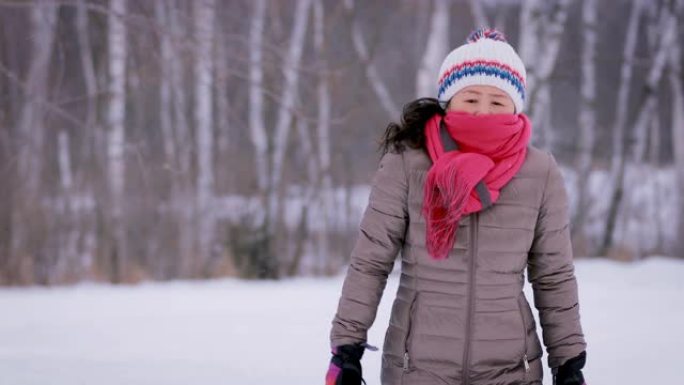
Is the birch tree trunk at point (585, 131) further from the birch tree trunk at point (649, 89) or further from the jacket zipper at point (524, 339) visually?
the jacket zipper at point (524, 339)

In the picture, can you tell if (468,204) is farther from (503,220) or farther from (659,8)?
(659,8)

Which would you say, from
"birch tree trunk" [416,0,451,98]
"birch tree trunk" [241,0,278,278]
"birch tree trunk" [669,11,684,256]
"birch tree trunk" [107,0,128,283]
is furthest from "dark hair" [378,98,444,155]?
"birch tree trunk" [669,11,684,256]

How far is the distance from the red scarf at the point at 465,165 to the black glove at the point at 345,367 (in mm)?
337

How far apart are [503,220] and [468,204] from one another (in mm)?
123

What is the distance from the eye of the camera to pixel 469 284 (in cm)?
198

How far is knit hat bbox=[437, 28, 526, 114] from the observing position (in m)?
2.10

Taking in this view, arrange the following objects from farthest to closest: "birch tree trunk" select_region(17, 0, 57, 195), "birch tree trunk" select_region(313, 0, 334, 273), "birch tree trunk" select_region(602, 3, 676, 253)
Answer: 1. "birch tree trunk" select_region(602, 3, 676, 253)
2. "birch tree trunk" select_region(313, 0, 334, 273)
3. "birch tree trunk" select_region(17, 0, 57, 195)

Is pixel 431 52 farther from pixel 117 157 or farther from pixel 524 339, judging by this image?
pixel 524 339

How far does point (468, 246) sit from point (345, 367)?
0.45 m

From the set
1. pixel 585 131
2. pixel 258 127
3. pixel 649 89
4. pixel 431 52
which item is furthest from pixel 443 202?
pixel 585 131

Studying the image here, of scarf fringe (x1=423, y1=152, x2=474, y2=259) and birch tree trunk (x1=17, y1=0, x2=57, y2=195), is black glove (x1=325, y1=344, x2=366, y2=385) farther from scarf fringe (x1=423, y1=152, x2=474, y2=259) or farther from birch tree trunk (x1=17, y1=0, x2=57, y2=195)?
birch tree trunk (x1=17, y1=0, x2=57, y2=195)

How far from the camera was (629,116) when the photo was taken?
676 inches

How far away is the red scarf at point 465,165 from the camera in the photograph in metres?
1.94

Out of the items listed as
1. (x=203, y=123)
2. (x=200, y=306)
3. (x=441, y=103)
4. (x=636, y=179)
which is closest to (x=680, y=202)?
(x=636, y=179)
